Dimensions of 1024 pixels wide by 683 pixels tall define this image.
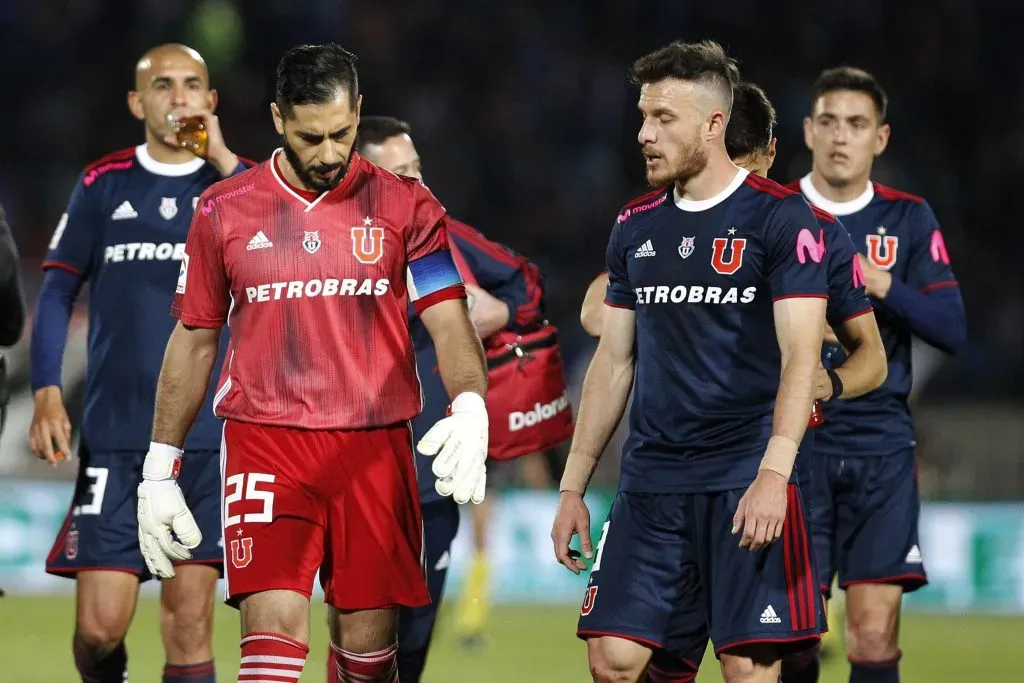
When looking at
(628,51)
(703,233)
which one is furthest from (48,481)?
(703,233)

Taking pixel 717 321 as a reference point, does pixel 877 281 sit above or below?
above

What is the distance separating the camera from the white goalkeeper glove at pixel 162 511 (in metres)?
4.91

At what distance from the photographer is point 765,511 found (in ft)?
14.7

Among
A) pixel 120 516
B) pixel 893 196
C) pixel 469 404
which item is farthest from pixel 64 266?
pixel 893 196

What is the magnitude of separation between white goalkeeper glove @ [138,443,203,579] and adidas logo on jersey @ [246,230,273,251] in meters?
0.65

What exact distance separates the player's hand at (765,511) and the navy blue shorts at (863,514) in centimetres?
193

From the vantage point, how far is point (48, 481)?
13195 mm

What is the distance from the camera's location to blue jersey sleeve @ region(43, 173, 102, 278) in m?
6.38

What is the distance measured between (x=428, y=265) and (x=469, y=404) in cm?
49

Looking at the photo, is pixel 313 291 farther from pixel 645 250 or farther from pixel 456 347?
pixel 645 250

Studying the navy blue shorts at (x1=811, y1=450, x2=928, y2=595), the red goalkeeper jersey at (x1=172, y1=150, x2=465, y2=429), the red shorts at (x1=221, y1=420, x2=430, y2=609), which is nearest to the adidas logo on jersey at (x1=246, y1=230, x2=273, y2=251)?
the red goalkeeper jersey at (x1=172, y1=150, x2=465, y2=429)

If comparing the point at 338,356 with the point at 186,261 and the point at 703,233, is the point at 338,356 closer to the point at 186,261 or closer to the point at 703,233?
the point at 186,261

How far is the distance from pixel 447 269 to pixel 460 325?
18cm

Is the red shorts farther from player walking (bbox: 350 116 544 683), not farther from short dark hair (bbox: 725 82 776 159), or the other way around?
short dark hair (bbox: 725 82 776 159)
